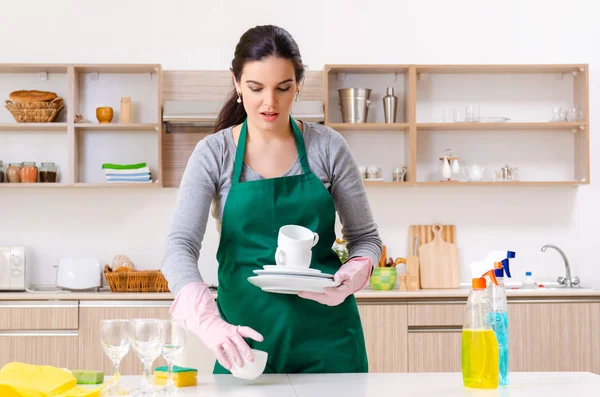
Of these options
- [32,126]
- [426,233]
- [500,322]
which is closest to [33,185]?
[32,126]

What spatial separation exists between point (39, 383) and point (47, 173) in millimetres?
3085

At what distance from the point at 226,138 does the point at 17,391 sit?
913 millimetres

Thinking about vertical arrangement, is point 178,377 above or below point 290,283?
below

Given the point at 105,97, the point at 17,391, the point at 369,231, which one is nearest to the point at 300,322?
the point at 369,231

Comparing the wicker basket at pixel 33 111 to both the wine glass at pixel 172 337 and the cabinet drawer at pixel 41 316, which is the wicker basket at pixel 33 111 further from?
the wine glass at pixel 172 337

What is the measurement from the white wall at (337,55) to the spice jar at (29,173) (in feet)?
0.68

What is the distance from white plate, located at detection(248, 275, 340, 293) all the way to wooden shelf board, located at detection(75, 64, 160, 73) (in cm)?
285

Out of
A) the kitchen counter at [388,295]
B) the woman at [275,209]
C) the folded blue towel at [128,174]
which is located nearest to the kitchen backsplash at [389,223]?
the folded blue towel at [128,174]

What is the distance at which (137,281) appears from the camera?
421 cm

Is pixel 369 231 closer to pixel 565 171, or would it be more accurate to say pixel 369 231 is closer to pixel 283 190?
pixel 283 190

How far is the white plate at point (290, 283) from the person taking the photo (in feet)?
5.98

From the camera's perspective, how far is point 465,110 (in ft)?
14.9

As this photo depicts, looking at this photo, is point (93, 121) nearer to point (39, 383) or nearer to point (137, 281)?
point (137, 281)

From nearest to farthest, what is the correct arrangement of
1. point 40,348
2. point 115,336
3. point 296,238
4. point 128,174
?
point 115,336 → point 296,238 → point 40,348 → point 128,174
